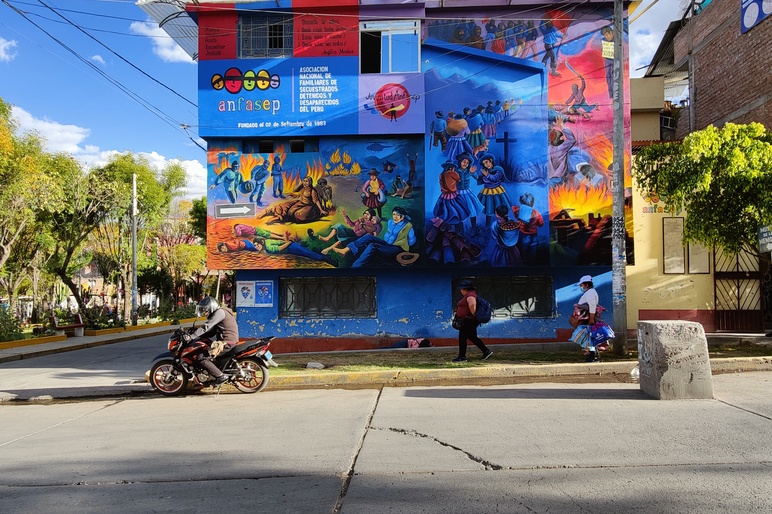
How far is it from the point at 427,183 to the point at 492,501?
10.4m

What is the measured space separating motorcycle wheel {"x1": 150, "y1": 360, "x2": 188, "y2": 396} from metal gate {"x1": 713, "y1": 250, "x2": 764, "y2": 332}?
12.9m

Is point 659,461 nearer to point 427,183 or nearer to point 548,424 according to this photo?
point 548,424

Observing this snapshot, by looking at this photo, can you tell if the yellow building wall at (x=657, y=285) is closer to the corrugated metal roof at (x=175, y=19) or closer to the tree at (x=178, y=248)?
the corrugated metal roof at (x=175, y=19)

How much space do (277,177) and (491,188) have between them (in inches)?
208

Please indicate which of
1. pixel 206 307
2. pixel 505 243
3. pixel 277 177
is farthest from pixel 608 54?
pixel 206 307

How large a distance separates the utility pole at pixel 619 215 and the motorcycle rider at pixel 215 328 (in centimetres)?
726

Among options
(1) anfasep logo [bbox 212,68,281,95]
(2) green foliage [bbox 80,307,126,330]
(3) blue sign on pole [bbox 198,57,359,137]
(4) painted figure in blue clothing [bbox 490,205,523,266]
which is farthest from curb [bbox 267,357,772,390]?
(2) green foliage [bbox 80,307,126,330]

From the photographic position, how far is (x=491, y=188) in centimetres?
1404

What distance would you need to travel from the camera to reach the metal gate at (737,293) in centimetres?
1465

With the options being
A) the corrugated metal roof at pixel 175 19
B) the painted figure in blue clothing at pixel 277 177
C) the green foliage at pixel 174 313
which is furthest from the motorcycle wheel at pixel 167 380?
the green foliage at pixel 174 313

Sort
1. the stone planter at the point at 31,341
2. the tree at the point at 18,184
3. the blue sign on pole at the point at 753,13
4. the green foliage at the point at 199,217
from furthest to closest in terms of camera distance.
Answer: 1. the green foliage at the point at 199,217
2. the stone planter at the point at 31,341
3. the tree at the point at 18,184
4. the blue sign on pole at the point at 753,13

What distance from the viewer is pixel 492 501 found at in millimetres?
4227

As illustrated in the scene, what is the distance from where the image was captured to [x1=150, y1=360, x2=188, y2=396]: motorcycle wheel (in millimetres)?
9641

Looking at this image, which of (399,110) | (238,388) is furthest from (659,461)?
(399,110)
